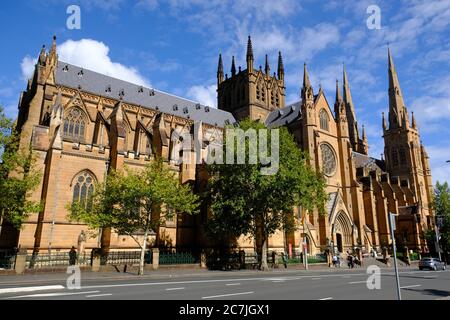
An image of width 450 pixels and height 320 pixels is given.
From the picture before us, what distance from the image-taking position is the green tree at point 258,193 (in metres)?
27.0

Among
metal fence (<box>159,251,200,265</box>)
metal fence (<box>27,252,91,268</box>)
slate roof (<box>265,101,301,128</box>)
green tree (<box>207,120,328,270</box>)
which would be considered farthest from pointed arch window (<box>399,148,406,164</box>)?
metal fence (<box>27,252,91,268</box>)

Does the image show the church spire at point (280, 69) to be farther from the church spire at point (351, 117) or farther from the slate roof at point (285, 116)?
the church spire at point (351, 117)

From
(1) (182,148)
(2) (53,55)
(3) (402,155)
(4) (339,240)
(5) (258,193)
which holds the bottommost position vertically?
(4) (339,240)

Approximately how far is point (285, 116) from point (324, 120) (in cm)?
591

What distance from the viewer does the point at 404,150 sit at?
70.6 meters

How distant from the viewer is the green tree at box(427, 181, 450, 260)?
50.3 metres

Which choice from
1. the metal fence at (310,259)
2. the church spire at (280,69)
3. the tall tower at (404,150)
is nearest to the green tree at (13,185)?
the metal fence at (310,259)

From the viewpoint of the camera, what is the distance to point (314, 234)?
135ft

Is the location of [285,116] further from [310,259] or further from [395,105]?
[395,105]

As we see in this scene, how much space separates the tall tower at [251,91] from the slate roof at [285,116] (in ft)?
7.41

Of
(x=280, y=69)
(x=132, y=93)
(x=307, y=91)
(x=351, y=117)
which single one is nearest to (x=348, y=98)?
(x=351, y=117)

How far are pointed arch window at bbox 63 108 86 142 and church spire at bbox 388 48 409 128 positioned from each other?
62753 mm

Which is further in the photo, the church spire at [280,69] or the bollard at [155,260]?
the church spire at [280,69]

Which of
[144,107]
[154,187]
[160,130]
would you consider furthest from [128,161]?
[144,107]
